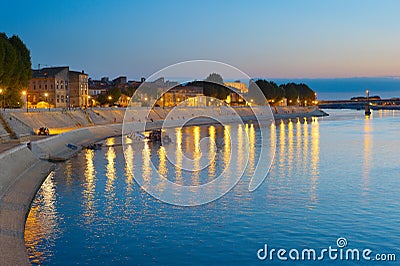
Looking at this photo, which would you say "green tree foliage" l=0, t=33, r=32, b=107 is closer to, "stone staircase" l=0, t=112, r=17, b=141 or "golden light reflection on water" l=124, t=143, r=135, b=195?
"stone staircase" l=0, t=112, r=17, b=141

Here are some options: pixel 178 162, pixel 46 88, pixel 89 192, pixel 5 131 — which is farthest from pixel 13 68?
pixel 46 88

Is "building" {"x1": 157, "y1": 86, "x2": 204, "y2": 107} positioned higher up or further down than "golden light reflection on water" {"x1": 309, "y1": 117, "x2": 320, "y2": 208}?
higher up

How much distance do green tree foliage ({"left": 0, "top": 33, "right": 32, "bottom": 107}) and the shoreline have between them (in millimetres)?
8541

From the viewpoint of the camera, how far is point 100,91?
349ft

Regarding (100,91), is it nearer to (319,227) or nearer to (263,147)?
(263,147)

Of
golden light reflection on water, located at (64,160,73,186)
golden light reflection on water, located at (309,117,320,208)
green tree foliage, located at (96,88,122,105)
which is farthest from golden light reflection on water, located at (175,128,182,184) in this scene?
green tree foliage, located at (96,88,122,105)

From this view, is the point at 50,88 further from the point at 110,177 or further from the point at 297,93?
the point at 297,93

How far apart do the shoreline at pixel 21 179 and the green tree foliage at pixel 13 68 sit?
854 centimetres

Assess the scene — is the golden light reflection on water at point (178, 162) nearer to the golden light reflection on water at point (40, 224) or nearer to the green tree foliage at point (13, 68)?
the golden light reflection on water at point (40, 224)

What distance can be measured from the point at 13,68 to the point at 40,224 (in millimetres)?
33657

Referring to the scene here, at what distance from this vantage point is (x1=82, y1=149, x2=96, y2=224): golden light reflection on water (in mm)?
17047

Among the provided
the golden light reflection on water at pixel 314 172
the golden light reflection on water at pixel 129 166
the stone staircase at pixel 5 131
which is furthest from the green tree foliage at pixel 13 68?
the golden light reflection on water at pixel 314 172

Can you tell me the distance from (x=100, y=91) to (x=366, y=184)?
88974mm

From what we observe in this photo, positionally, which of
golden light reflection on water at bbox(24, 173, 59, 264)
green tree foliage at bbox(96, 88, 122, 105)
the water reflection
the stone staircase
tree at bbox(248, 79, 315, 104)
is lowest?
golden light reflection on water at bbox(24, 173, 59, 264)
